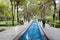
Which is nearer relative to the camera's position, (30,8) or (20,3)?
(20,3)

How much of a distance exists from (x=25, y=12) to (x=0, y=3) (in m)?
19.9

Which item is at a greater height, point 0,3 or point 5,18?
point 0,3

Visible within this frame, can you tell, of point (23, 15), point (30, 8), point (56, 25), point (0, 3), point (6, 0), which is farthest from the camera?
point (30, 8)

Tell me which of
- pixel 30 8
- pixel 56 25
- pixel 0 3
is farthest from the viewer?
pixel 30 8

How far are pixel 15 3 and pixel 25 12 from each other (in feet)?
70.1

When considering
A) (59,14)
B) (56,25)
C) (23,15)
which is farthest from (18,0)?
(23,15)

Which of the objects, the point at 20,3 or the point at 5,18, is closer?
the point at 20,3

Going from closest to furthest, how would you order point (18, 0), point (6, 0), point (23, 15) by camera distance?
point (18, 0), point (6, 0), point (23, 15)

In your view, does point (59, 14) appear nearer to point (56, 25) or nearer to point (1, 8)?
point (56, 25)

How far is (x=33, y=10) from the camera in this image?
56.6 metres

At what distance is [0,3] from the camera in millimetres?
32938

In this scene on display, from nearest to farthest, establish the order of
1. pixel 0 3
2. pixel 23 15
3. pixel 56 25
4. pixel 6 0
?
pixel 56 25, pixel 0 3, pixel 6 0, pixel 23 15

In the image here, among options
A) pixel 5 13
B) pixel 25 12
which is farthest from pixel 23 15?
pixel 5 13

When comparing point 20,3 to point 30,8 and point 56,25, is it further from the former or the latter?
point 30,8
